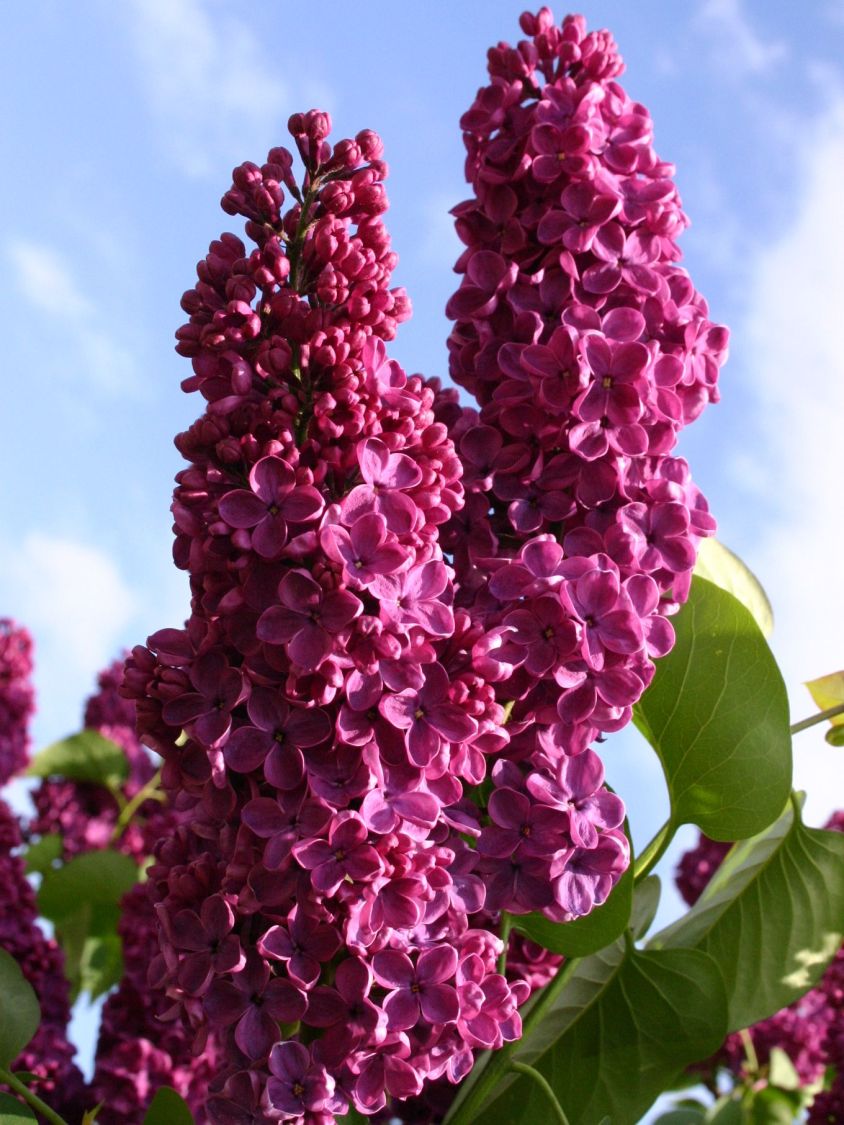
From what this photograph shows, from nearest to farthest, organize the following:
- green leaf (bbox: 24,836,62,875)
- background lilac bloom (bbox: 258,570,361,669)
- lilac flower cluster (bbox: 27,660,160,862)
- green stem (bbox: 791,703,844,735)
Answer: background lilac bloom (bbox: 258,570,361,669)
green stem (bbox: 791,703,844,735)
green leaf (bbox: 24,836,62,875)
lilac flower cluster (bbox: 27,660,160,862)

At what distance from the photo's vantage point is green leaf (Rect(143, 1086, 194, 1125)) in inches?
40.5

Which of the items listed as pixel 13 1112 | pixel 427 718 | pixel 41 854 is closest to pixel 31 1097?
pixel 13 1112

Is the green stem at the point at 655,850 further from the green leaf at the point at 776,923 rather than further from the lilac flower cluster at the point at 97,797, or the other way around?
the lilac flower cluster at the point at 97,797

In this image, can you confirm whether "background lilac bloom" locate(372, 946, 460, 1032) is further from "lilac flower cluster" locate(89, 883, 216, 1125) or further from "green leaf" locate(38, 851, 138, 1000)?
"green leaf" locate(38, 851, 138, 1000)

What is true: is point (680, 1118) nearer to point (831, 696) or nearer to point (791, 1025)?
point (791, 1025)

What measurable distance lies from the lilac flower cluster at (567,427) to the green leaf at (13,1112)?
42 centimetres

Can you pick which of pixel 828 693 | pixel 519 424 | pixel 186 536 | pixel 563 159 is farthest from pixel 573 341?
pixel 828 693

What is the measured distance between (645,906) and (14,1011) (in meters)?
0.59

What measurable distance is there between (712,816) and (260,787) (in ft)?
1.45

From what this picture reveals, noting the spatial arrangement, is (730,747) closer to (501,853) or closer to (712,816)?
(712,816)

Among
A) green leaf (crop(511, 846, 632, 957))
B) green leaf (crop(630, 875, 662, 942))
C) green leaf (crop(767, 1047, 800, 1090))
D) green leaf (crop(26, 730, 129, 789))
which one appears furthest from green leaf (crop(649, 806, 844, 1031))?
green leaf (crop(26, 730, 129, 789))

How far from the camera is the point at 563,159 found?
109 centimetres

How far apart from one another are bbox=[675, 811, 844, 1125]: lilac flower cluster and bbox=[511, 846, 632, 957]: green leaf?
3.30ft

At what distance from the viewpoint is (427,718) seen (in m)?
0.87
